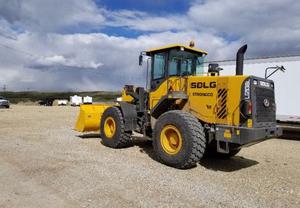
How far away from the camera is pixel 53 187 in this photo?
6594 mm

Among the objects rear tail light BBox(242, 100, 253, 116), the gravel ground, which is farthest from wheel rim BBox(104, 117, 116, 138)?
rear tail light BBox(242, 100, 253, 116)

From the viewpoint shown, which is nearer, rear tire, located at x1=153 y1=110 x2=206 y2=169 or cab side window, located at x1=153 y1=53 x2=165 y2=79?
rear tire, located at x1=153 y1=110 x2=206 y2=169

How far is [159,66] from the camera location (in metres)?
10.2

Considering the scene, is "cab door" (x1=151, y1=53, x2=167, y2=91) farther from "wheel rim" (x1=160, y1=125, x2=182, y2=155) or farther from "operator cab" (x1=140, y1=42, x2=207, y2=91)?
"wheel rim" (x1=160, y1=125, x2=182, y2=155)

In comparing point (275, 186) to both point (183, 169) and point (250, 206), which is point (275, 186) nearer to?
point (250, 206)

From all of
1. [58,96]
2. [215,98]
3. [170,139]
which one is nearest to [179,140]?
[170,139]

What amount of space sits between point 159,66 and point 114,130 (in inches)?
94.3

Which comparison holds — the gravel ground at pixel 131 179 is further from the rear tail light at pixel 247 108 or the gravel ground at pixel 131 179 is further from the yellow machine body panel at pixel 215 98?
the rear tail light at pixel 247 108

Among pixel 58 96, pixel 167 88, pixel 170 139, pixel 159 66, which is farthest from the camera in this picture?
pixel 58 96

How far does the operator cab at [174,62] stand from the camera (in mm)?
9914

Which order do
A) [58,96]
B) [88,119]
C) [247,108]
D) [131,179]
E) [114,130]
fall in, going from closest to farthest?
[131,179] → [247,108] → [114,130] → [88,119] → [58,96]

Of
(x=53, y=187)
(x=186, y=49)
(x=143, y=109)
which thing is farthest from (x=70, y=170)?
(x=186, y=49)

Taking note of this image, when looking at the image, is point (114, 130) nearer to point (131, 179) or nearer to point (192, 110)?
point (192, 110)

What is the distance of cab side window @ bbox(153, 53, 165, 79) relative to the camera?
10070mm
